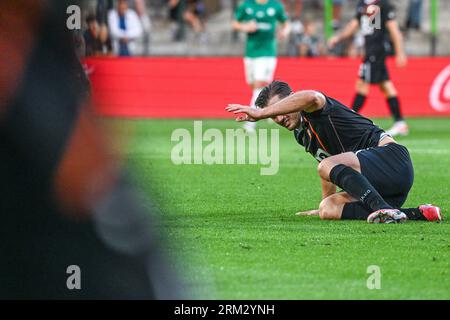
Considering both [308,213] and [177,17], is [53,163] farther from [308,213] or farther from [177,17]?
[177,17]

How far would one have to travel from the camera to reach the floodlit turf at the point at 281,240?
4598mm

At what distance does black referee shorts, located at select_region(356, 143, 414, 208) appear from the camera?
763cm

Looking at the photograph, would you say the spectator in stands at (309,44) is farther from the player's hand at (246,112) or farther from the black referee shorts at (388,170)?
the player's hand at (246,112)

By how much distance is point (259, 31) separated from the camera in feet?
63.6

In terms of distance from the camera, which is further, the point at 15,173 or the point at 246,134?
the point at 246,134

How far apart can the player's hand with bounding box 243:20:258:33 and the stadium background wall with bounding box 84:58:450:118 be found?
2.73 metres

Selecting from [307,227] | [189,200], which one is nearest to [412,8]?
[189,200]

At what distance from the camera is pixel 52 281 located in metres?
1.75

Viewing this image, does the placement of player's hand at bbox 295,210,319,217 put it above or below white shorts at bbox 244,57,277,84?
below

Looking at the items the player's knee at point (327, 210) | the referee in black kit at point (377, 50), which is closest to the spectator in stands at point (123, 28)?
the referee in black kit at point (377, 50)

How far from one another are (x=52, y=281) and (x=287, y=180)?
9.75m

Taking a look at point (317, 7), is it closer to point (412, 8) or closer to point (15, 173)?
point (412, 8)

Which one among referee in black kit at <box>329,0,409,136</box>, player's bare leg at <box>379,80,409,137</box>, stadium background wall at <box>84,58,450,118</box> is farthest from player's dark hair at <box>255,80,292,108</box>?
stadium background wall at <box>84,58,450,118</box>

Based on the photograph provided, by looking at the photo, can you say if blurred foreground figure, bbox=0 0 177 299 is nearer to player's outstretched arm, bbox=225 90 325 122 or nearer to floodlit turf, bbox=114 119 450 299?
floodlit turf, bbox=114 119 450 299
